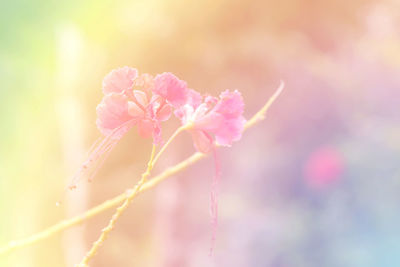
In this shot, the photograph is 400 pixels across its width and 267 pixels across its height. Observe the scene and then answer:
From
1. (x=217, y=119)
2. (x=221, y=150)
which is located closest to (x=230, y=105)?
(x=217, y=119)

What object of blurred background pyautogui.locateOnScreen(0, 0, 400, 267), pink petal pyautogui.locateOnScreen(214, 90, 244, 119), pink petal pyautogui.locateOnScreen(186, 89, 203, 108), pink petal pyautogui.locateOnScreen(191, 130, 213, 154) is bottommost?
pink petal pyautogui.locateOnScreen(191, 130, 213, 154)

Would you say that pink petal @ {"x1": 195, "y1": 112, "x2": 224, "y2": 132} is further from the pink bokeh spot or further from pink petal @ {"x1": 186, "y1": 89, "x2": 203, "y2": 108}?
the pink bokeh spot

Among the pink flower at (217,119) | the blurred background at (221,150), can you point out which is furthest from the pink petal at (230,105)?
the blurred background at (221,150)

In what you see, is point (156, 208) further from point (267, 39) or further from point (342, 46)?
point (342, 46)

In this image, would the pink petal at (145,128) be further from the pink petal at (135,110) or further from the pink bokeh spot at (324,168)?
the pink bokeh spot at (324,168)

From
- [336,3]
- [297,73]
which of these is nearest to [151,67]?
[297,73]

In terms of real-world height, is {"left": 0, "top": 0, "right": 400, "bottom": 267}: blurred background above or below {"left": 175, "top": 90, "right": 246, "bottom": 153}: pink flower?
above

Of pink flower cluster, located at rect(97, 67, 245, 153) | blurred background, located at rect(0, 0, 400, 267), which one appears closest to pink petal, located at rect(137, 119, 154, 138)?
pink flower cluster, located at rect(97, 67, 245, 153)
